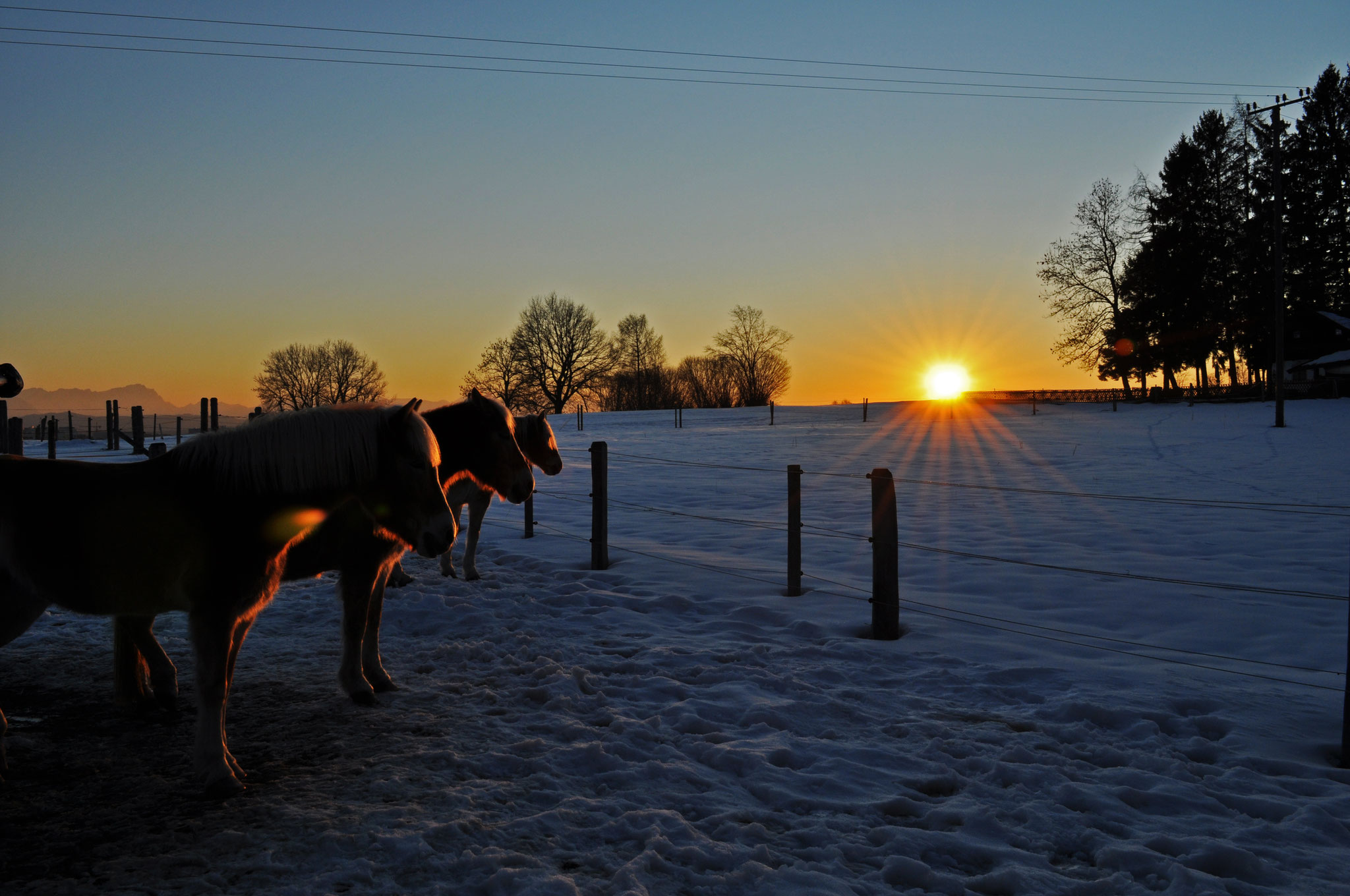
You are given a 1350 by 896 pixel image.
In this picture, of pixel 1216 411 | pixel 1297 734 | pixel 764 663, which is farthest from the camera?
pixel 1216 411

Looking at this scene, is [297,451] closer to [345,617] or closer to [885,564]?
[345,617]

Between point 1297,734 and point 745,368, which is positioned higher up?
point 745,368

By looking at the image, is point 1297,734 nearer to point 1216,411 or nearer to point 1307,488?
point 1307,488

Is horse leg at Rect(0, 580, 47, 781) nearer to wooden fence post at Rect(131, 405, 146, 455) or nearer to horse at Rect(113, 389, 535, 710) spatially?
horse at Rect(113, 389, 535, 710)

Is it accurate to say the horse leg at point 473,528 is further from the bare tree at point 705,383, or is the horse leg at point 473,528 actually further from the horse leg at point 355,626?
the bare tree at point 705,383

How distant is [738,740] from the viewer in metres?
4.12

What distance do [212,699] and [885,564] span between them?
4.68 metres

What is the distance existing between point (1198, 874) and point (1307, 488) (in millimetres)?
15318

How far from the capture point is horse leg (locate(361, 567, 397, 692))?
5.02 m

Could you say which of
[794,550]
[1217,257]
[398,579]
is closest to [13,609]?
[398,579]

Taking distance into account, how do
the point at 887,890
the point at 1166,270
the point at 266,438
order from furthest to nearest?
the point at 1166,270, the point at 266,438, the point at 887,890

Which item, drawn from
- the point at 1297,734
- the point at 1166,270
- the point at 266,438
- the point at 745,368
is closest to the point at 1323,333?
the point at 1166,270

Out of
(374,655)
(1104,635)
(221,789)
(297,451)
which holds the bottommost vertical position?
(1104,635)

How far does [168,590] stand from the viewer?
136 inches
